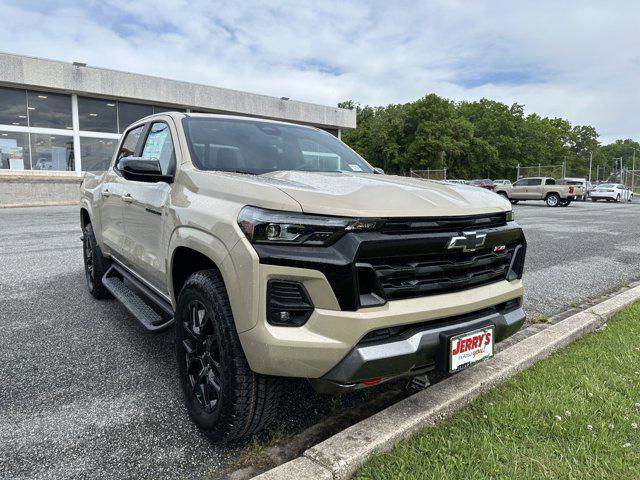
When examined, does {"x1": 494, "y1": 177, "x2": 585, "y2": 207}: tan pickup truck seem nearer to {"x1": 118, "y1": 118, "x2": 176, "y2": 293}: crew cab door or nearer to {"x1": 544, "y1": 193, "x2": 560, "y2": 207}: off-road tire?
{"x1": 544, "y1": 193, "x2": 560, "y2": 207}: off-road tire

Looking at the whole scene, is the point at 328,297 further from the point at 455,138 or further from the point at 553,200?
the point at 455,138

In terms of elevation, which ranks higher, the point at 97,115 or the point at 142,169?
the point at 97,115

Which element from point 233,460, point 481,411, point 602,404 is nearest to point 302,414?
point 233,460

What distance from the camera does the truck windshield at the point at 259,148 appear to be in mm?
2974

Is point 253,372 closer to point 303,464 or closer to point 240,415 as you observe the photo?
point 240,415

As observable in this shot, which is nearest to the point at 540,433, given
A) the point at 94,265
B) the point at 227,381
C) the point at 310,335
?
the point at 310,335

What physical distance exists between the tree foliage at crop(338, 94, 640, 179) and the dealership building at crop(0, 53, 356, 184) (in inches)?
1268

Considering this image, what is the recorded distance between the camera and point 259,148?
3.25 metres

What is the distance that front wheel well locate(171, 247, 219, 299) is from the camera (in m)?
2.51

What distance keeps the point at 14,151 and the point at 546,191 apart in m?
28.3

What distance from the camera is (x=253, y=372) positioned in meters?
2.10

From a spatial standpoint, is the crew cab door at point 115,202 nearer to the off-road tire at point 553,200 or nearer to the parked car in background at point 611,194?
the off-road tire at point 553,200

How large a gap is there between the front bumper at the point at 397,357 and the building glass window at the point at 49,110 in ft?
83.2

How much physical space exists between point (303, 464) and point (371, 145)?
218 ft
